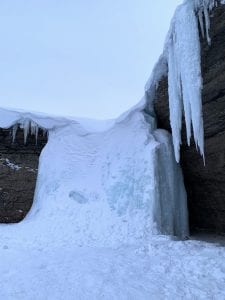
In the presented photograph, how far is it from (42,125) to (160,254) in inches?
268

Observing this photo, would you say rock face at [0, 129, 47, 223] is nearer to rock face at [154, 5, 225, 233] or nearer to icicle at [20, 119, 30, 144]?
icicle at [20, 119, 30, 144]

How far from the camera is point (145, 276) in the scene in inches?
229

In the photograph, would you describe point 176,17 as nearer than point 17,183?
Yes

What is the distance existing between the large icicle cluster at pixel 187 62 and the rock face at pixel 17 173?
17.1 feet

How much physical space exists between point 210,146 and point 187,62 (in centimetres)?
244

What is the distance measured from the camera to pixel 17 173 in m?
12.0

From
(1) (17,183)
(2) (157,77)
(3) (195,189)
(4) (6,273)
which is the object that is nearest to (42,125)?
(1) (17,183)

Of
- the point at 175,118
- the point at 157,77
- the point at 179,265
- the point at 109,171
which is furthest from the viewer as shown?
the point at 109,171

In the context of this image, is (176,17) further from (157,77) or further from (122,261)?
(122,261)

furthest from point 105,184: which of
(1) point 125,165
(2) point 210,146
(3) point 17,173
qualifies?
(3) point 17,173

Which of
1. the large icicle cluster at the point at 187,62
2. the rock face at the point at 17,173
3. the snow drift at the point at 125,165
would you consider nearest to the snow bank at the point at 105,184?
the snow drift at the point at 125,165

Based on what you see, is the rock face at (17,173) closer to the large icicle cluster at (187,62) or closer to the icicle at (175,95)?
the icicle at (175,95)

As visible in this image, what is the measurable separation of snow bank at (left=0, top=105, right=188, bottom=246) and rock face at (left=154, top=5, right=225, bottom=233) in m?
0.59

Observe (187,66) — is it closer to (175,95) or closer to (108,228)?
(175,95)
